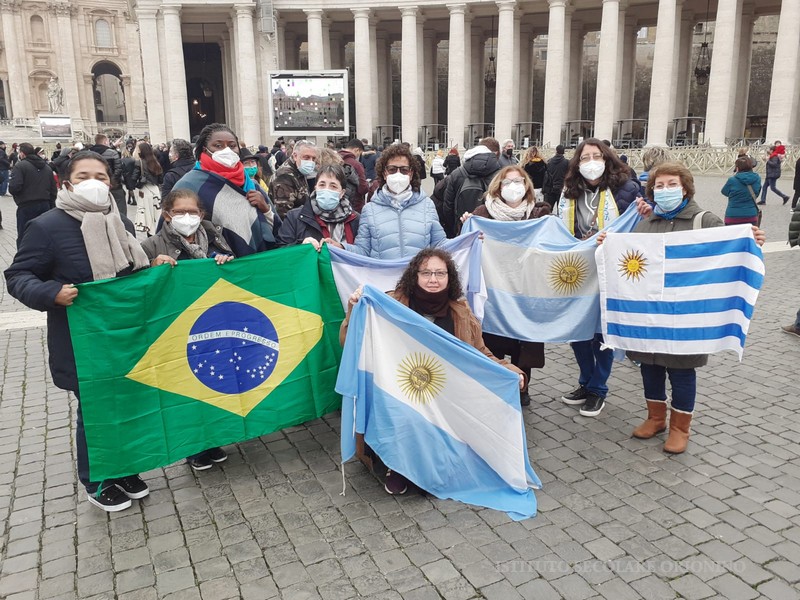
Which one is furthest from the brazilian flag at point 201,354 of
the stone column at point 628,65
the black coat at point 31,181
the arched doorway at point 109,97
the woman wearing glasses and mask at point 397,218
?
the arched doorway at point 109,97

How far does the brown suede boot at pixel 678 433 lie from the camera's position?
4.79 metres

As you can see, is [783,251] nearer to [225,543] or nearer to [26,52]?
[225,543]

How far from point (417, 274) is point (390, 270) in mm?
677

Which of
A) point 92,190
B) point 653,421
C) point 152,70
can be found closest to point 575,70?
point 152,70

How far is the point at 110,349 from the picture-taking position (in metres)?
4.01

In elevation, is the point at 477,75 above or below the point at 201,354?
above

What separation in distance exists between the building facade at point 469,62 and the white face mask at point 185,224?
108 feet

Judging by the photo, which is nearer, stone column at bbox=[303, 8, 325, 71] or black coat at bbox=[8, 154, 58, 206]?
black coat at bbox=[8, 154, 58, 206]

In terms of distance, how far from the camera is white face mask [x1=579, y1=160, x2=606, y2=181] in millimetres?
5578

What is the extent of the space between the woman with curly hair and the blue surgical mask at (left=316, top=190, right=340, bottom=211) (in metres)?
1.06

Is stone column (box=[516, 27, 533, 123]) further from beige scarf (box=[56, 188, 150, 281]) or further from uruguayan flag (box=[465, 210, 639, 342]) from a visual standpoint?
beige scarf (box=[56, 188, 150, 281])

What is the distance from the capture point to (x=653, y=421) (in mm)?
5074

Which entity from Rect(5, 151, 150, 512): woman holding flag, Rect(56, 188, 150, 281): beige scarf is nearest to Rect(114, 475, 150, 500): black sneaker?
Rect(5, 151, 150, 512): woman holding flag

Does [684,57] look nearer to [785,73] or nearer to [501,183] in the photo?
[785,73]
